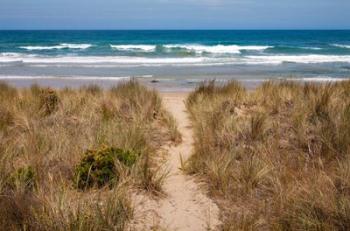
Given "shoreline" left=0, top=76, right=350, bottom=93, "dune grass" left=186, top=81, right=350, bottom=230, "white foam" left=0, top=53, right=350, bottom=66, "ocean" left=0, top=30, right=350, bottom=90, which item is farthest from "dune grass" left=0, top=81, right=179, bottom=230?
"white foam" left=0, top=53, right=350, bottom=66

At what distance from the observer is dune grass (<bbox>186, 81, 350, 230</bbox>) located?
3520mm

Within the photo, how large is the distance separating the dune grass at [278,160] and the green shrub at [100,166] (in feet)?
2.67

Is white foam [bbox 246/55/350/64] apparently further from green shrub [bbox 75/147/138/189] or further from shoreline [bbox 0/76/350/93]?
green shrub [bbox 75/147/138/189]

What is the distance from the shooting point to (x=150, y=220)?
375 cm

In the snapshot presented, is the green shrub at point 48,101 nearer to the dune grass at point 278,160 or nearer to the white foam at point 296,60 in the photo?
the dune grass at point 278,160

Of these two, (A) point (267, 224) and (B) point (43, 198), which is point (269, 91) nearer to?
(A) point (267, 224)

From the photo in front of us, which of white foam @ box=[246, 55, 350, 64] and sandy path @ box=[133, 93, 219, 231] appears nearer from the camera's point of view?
sandy path @ box=[133, 93, 219, 231]

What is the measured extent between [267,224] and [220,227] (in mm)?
397

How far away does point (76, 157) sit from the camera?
4.91m

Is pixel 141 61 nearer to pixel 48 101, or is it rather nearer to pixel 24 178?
pixel 48 101

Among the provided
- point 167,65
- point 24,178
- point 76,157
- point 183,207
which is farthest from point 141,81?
point 183,207

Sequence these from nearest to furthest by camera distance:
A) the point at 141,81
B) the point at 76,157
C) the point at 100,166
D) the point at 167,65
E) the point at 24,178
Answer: the point at 24,178
the point at 100,166
the point at 76,157
the point at 141,81
the point at 167,65

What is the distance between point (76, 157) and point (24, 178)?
90 cm

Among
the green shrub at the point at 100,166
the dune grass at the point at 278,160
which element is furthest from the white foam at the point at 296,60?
the green shrub at the point at 100,166
